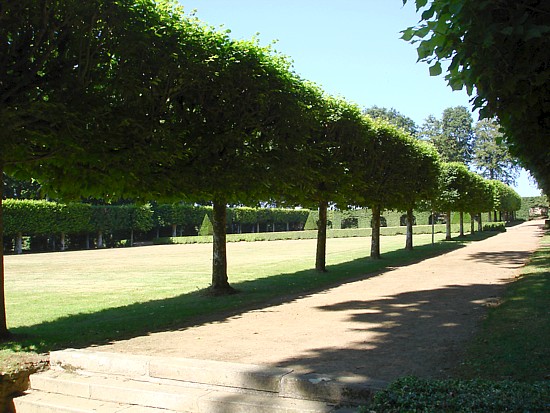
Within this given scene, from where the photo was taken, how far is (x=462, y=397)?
365 cm

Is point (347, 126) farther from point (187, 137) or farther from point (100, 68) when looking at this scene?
point (100, 68)

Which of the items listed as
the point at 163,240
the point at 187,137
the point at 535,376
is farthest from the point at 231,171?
the point at 163,240

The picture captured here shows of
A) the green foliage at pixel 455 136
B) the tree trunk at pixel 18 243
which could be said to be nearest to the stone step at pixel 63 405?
the tree trunk at pixel 18 243

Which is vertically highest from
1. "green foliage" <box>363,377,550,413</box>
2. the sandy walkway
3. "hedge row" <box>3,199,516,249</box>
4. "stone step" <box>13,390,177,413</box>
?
"hedge row" <box>3,199,516,249</box>

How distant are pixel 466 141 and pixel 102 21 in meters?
88.1

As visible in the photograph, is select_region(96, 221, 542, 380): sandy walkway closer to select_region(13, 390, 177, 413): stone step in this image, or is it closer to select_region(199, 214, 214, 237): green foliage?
select_region(13, 390, 177, 413): stone step

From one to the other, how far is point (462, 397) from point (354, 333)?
14.8 ft

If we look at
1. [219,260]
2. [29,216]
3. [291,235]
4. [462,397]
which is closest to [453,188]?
[291,235]

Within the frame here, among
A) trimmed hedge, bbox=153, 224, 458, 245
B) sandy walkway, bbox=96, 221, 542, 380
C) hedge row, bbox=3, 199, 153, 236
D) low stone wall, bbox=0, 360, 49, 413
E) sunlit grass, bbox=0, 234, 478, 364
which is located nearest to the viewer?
low stone wall, bbox=0, 360, 49, 413

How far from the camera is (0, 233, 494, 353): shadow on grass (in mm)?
8320

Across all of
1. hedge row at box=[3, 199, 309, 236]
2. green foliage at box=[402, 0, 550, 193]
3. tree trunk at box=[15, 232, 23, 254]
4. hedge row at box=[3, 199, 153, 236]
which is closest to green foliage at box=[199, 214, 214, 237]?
hedge row at box=[3, 199, 309, 236]

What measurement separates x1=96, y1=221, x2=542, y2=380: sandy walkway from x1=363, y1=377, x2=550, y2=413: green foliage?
1248mm

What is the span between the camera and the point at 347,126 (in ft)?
60.0

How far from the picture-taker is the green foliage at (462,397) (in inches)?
134
